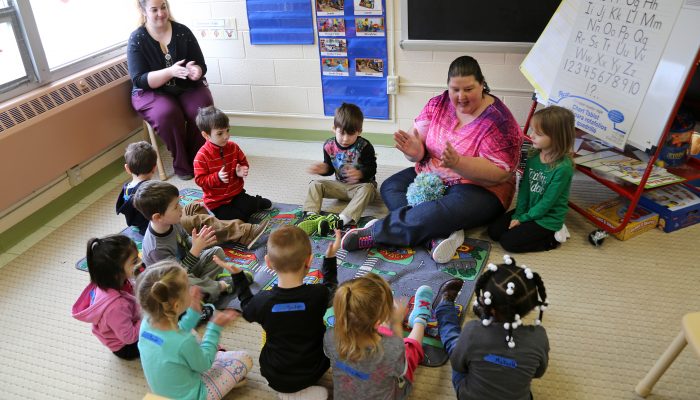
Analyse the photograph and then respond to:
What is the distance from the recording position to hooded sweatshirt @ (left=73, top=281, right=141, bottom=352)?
6.54ft

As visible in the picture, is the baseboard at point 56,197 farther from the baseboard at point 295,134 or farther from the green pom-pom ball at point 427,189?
the green pom-pom ball at point 427,189

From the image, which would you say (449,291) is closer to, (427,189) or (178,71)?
(427,189)

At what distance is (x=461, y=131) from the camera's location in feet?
8.84

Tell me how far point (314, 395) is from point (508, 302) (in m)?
0.75

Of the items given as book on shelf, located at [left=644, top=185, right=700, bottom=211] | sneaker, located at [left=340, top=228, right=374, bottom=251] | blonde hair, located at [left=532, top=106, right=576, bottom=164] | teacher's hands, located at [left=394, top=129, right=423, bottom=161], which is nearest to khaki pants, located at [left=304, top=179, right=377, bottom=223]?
sneaker, located at [left=340, top=228, right=374, bottom=251]

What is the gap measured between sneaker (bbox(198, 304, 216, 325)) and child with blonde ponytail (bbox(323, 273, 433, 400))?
790 millimetres

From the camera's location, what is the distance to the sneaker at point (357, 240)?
2.68 metres

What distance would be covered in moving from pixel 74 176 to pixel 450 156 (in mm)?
2401

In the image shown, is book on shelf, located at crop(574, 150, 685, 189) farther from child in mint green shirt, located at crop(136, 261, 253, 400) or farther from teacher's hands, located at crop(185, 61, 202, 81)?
teacher's hands, located at crop(185, 61, 202, 81)

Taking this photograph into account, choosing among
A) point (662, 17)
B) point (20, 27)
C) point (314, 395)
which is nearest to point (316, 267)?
point (314, 395)

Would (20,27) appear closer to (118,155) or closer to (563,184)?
(118,155)

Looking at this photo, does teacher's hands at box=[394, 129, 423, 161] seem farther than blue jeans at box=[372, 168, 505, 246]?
Yes

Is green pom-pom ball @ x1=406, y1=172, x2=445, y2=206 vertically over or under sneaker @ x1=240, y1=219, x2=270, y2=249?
over

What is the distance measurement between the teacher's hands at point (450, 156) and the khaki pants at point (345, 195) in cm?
61
